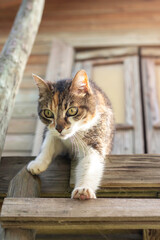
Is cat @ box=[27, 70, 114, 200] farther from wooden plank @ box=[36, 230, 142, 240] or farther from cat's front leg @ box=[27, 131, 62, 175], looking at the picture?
wooden plank @ box=[36, 230, 142, 240]

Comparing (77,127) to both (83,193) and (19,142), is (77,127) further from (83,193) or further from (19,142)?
(19,142)

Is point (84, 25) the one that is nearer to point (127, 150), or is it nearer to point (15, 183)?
point (127, 150)

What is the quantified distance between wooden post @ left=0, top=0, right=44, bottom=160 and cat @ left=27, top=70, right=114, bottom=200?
0.71 ft

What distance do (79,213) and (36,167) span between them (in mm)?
474

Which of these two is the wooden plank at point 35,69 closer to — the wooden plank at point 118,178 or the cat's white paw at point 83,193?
the wooden plank at point 118,178

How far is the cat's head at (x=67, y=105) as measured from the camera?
6.40ft

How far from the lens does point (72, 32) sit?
432 centimetres

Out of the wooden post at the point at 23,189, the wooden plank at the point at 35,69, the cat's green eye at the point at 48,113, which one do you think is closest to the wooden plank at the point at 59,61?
the wooden plank at the point at 35,69

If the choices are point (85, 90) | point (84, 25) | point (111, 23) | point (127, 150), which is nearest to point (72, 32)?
point (84, 25)

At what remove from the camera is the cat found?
1.85 m

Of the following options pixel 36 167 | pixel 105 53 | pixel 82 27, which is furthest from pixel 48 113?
pixel 82 27

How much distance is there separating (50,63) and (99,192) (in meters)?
2.46

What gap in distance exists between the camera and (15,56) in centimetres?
208

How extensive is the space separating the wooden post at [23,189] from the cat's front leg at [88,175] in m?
0.25
